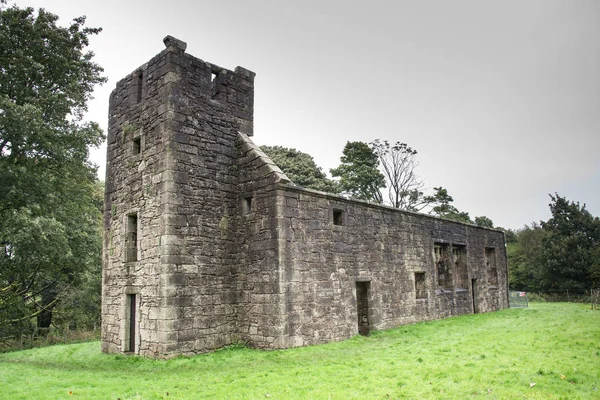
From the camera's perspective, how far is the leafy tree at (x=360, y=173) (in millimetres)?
38438

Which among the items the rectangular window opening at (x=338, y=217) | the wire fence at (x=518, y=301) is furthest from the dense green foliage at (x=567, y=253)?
the rectangular window opening at (x=338, y=217)

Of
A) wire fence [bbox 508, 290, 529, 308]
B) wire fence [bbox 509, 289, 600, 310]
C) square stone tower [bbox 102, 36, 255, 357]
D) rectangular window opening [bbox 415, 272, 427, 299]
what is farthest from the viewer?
wire fence [bbox 509, 289, 600, 310]

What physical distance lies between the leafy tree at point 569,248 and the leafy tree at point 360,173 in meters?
15.4

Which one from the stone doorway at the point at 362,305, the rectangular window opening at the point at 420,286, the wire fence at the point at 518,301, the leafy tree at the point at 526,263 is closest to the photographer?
the stone doorway at the point at 362,305

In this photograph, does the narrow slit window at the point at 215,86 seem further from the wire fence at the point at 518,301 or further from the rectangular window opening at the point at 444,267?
the wire fence at the point at 518,301

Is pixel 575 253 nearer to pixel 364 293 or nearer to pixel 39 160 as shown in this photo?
pixel 364 293

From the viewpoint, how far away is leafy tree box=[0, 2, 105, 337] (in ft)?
48.5

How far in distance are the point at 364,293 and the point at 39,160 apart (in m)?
13.4

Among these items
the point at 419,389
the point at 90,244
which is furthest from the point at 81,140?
the point at 419,389

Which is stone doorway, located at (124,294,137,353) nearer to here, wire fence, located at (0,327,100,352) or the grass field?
the grass field

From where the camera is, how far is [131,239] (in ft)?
39.9

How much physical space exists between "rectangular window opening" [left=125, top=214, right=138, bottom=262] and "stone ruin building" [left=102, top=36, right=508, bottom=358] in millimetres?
35

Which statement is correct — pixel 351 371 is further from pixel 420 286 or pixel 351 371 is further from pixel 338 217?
pixel 420 286

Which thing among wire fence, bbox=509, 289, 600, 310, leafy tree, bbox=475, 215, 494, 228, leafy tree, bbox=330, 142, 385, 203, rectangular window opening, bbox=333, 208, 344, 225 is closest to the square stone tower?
rectangular window opening, bbox=333, 208, 344, 225
